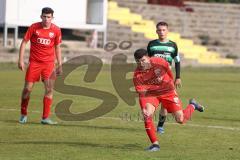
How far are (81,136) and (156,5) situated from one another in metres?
39.4

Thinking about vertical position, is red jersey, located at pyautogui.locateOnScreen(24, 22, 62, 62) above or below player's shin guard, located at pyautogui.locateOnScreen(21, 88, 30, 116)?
above

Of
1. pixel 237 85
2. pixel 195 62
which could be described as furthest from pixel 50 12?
pixel 195 62

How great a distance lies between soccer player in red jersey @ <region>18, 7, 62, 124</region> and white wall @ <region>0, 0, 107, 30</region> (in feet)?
78.2

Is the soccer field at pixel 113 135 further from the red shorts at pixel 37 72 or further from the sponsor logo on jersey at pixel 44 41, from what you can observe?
the sponsor logo on jersey at pixel 44 41

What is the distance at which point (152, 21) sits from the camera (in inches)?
2013

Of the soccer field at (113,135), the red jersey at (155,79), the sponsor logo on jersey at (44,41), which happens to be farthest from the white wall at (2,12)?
the red jersey at (155,79)

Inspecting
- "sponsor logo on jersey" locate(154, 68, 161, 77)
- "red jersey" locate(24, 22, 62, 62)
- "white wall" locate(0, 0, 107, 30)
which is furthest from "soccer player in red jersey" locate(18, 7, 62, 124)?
"white wall" locate(0, 0, 107, 30)

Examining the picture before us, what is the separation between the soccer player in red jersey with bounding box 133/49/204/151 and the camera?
13.1 metres

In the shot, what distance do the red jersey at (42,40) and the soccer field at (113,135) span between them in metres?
1.39

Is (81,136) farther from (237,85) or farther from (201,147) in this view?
(237,85)

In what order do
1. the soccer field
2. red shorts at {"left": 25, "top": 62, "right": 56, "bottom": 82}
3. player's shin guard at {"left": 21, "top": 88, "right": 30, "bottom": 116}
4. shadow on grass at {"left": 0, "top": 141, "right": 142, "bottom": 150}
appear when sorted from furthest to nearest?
red shorts at {"left": 25, "top": 62, "right": 56, "bottom": 82} → player's shin guard at {"left": 21, "top": 88, "right": 30, "bottom": 116} → shadow on grass at {"left": 0, "top": 141, "right": 142, "bottom": 150} → the soccer field

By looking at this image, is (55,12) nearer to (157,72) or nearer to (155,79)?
(155,79)

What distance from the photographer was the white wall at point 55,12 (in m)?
41.2

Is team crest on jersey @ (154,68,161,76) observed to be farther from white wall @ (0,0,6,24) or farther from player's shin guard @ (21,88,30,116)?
white wall @ (0,0,6,24)
